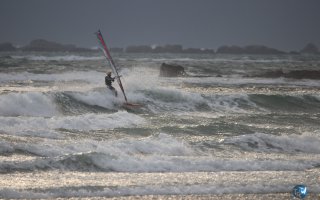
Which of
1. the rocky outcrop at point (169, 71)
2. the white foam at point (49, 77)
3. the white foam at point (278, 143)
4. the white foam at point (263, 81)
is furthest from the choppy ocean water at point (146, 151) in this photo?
the rocky outcrop at point (169, 71)

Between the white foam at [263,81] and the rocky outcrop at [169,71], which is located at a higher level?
the rocky outcrop at [169,71]

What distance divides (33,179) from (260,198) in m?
3.81

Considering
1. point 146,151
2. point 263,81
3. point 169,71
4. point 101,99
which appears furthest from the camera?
point 169,71

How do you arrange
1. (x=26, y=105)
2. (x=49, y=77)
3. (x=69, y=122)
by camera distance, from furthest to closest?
(x=49, y=77)
(x=26, y=105)
(x=69, y=122)

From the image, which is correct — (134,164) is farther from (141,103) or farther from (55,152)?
(141,103)

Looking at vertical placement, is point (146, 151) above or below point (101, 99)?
above

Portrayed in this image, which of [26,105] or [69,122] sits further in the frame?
[26,105]

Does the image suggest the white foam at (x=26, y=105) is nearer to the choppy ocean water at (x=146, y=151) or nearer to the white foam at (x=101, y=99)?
the choppy ocean water at (x=146, y=151)

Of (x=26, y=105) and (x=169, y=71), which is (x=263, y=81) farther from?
(x=26, y=105)

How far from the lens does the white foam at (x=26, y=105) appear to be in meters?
20.5

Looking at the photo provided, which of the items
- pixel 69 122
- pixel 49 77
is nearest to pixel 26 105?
pixel 69 122

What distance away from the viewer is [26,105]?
2141 centimetres

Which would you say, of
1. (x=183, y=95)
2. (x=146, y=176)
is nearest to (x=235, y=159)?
(x=146, y=176)

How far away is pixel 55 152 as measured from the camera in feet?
38.4
